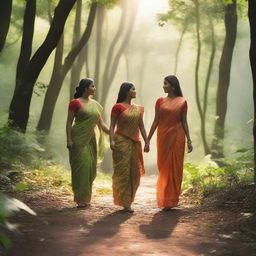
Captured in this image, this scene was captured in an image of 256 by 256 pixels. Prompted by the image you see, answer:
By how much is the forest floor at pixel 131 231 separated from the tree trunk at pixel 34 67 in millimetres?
4014

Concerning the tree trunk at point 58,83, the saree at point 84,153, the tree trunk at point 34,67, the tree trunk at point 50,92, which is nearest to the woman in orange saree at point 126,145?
the saree at point 84,153

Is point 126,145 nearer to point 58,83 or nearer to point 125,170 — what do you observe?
point 125,170

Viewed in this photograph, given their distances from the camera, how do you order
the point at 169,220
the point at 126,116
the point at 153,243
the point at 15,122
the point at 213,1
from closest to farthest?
the point at 153,243
the point at 169,220
the point at 126,116
the point at 15,122
the point at 213,1

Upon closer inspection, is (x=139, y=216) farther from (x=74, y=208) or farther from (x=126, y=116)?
(x=126, y=116)

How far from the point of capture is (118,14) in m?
35.7

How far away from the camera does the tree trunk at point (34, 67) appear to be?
11516mm

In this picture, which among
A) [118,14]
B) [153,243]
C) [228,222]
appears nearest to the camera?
[153,243]

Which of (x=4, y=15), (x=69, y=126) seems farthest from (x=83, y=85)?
(x=4, y=15)

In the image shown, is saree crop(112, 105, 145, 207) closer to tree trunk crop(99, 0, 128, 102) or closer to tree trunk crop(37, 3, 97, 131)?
tree trunk crop(37, 3, 97, 131)

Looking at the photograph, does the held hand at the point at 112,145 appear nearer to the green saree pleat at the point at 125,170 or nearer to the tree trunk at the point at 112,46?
the green saree pleat at the point at 125,170

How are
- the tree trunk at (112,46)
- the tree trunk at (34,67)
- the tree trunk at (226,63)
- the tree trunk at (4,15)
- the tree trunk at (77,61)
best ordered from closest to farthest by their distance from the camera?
the tree trunk at (34,67), the tree trunk at (4,15), the tree trunk at (226,63), the tree trunk at (77,61), the tree trunk at (112,46)

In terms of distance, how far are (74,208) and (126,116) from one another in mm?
1891

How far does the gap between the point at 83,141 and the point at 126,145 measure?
0.84 m

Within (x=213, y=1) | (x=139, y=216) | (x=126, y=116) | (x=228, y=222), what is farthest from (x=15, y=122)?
(x=213, y=1)
